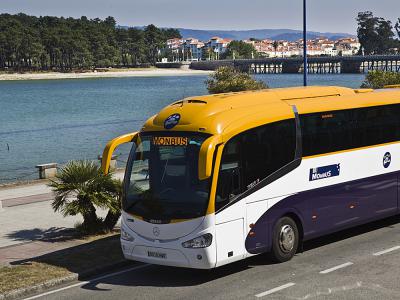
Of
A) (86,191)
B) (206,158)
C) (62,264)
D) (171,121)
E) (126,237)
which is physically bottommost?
(62,264)

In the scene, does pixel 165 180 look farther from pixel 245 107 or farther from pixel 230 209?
pixel 245 107

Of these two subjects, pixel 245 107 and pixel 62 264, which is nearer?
pixel 245 107

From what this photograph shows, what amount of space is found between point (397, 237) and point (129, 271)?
5802 mm

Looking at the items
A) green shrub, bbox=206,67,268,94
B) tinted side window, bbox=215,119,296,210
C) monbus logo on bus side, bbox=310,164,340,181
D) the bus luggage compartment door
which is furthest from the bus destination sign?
green shrub, bbox=206,67,268,94

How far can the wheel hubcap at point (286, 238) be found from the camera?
511 inches

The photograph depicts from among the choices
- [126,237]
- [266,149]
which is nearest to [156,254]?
[126,237]

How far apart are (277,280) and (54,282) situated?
3858 mm

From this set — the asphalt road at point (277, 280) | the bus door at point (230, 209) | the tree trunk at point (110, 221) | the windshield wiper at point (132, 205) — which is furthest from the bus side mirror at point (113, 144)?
the tree trunk at point (110, 221)

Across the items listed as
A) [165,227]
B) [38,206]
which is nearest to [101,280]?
[165,227]

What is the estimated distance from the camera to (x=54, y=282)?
1222cm

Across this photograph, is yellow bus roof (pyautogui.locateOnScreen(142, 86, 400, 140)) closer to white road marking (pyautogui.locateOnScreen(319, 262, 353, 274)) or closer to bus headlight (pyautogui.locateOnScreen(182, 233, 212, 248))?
bus headlight (pyautogui.locateOnScreen(182, 233, 212, 248))

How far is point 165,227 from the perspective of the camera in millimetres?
11805

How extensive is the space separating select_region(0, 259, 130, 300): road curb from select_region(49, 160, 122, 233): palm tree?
2.30m

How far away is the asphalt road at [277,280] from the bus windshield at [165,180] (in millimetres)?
1209
